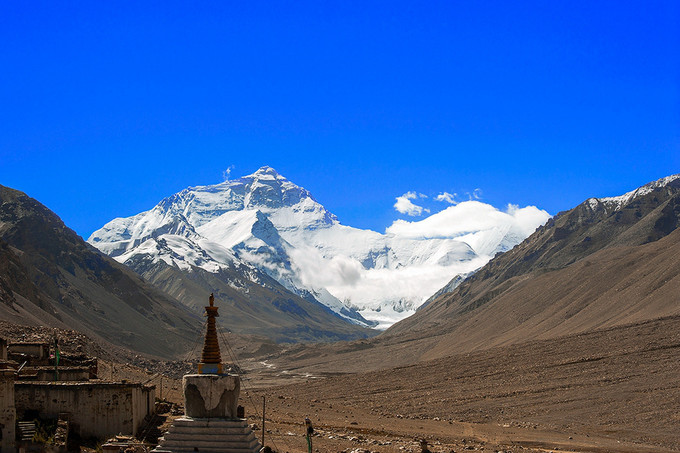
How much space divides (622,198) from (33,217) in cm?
11115

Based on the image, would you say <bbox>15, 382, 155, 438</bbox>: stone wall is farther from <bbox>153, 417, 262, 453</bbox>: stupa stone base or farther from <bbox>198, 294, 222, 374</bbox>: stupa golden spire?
<bbox>198, 294, 222, 374</bbox>: stupa golden spire

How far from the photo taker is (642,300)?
88500 millimetres

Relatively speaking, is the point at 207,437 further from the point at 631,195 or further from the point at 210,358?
the point at 631,195

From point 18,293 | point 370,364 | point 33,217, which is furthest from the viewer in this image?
point 33,217

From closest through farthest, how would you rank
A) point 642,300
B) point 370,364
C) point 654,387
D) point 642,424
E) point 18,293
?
1. point 642,424
2. point 654,387
3. point 642,300
4. point 18,293
5. point 370,364

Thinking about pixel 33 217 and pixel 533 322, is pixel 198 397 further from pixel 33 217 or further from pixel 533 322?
pixel 33 217

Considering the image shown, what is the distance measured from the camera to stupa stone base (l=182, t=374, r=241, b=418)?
20234 mm

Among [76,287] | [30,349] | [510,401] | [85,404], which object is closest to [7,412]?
[85,404]

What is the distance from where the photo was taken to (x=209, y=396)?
20.2 metres

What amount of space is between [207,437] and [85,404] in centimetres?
651

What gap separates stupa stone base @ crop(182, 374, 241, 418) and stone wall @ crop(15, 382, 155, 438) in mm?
5714

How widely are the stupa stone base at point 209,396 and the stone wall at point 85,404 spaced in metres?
5.71

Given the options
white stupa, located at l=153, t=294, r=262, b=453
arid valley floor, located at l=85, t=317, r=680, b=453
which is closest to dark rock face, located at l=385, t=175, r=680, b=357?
arid valley floor, located at l=85, t=317, r=680, b=453

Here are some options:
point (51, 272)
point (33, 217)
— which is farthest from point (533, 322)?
point (33, 217)
